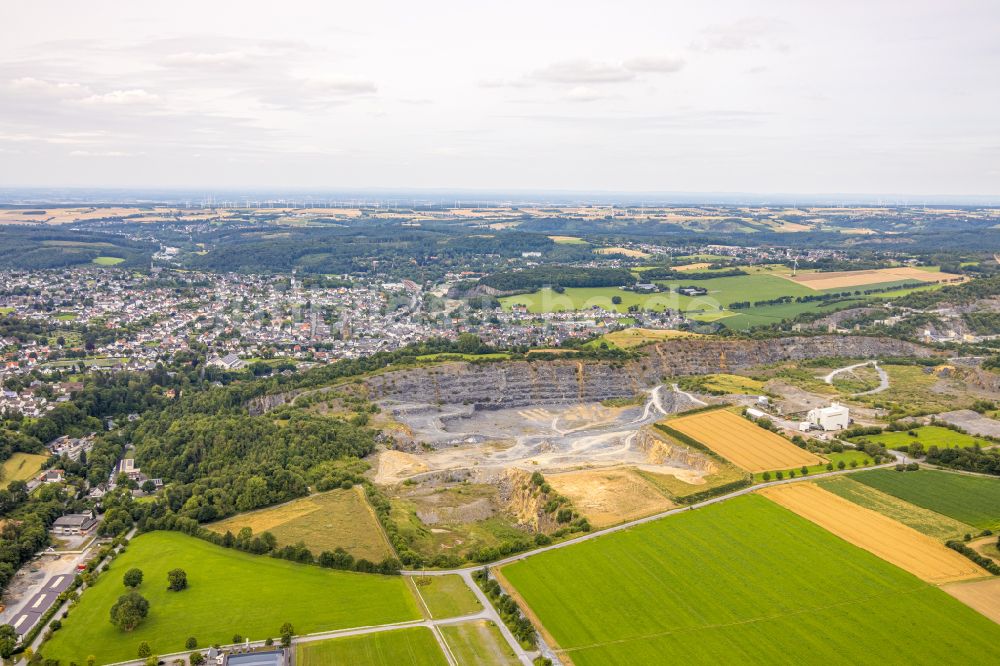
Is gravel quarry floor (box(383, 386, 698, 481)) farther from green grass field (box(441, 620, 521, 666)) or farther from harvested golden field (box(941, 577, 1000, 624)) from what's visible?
green grass field (box(441, 620, 521, 666))

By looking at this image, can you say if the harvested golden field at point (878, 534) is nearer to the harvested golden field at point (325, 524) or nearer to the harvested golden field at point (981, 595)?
the harvested golden field at point (981, 595)

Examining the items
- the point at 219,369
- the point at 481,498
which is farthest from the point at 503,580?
the point at 219,369

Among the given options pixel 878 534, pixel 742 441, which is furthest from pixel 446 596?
pixel 742 441

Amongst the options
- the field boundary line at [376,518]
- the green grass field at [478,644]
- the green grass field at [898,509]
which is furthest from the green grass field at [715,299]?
the green grass field at [478,644]

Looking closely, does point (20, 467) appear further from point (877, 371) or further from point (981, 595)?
point (877, 371)

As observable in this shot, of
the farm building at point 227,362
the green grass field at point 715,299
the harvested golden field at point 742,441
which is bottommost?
the farm building at point 227,362

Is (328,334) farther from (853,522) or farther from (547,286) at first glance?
(853,522)
